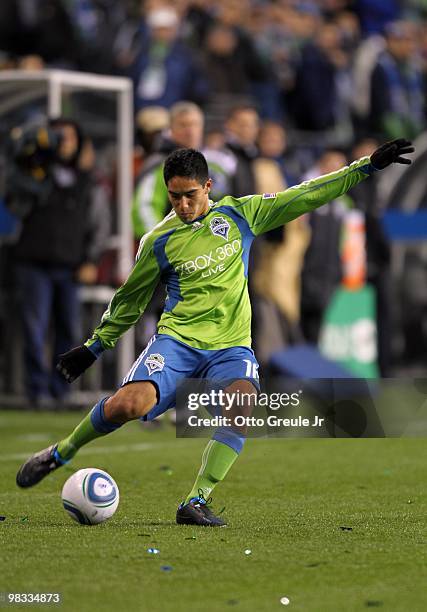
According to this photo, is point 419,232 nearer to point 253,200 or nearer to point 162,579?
point 253,200

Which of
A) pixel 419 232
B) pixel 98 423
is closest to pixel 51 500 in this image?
pixel 98 423

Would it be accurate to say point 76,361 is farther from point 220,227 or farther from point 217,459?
point 220,227

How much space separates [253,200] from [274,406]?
113cm

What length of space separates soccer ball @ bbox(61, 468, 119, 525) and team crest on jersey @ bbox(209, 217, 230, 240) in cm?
128

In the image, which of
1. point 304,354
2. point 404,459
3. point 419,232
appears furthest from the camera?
point 419,232

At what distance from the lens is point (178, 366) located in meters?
7.12

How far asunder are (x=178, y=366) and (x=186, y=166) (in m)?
0.93

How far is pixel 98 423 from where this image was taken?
7156 mm

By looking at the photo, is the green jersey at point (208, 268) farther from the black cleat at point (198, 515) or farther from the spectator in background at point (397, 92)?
the spectator in background at point (397, 92)

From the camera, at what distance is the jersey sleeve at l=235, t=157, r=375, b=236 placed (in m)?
7.25

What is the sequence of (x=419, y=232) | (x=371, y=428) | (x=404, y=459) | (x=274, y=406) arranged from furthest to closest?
(x=419, y=232) < (x=404, y=459) < (x=371, y=428) < (x=274, y=406)

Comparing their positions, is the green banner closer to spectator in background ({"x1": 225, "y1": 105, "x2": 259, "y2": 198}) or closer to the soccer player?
spectator in background ({"x1": 225, "y1": 105, "x2": 259, "y2": 198})

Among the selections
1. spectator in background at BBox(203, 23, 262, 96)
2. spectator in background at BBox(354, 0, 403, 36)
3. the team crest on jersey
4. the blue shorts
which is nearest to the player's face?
the team crest on jersey

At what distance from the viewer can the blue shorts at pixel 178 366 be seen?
705cm
